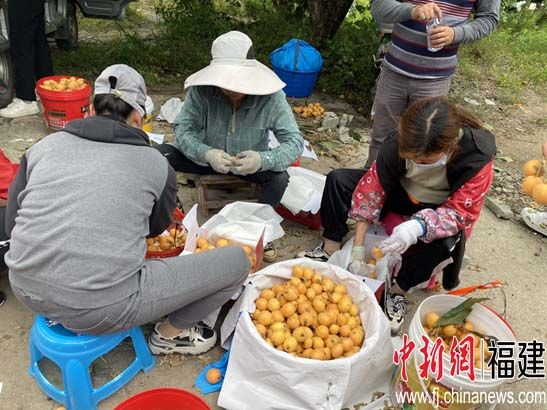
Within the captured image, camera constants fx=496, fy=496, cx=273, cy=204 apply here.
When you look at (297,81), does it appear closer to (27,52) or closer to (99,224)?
(27,52)

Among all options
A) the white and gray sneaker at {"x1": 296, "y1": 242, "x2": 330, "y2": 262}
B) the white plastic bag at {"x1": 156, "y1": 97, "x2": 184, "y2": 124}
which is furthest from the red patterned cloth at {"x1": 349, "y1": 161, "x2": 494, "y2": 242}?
the white plastic bag at {"x1": 156, "y1": 97, "x2": 184, "y2": 124}

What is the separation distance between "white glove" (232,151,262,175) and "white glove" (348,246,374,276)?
766 mm

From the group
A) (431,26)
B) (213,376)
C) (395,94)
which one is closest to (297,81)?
(395,94)

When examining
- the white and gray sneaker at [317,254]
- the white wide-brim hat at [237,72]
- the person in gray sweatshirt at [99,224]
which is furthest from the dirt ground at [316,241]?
the white wide-brim hat at [237,72]

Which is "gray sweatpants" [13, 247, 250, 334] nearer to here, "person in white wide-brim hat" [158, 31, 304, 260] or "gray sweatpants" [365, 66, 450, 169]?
"person in white wide-brim hat" [158, 31, 304, 260]

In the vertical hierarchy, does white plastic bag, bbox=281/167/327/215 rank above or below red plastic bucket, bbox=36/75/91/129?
above

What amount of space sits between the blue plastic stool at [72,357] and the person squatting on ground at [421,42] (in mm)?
2361

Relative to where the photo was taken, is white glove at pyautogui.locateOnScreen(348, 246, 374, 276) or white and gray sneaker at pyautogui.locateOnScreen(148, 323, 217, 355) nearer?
white and gray sneaker at pyautogui.locateOnScreen(148, 323, 217, 355)

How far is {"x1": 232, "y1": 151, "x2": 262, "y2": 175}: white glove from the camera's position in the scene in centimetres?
296

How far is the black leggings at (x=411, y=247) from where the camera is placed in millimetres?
2520

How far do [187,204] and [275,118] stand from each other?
3.24 ft

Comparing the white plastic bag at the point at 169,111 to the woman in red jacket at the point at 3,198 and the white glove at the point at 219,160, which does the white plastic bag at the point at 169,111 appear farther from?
the woman in red jacket at the point at 3,198

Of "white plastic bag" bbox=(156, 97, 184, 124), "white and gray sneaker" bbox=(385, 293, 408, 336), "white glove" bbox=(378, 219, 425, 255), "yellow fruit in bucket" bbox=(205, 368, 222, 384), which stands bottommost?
"white plastic bag" bbox=(156, 97, 184, 124)

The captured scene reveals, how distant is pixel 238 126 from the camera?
3.08m
